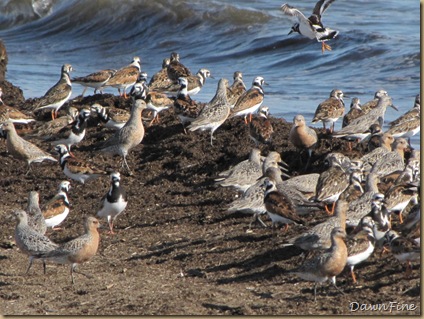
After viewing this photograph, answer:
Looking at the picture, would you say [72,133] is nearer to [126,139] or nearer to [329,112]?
[126,139]

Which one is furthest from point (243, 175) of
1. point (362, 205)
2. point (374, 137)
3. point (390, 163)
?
point (374, 137)

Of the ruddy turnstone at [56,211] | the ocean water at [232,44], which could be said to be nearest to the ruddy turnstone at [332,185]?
the ruddy turnstone at [56,211]

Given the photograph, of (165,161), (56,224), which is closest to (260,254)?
(56,224)

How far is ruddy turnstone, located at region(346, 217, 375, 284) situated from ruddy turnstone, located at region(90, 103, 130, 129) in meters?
6.63

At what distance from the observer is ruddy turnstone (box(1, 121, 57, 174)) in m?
13.3

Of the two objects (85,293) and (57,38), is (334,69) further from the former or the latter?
(85,293)

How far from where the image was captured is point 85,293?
882 cm

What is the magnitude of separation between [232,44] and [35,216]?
16.2 metres

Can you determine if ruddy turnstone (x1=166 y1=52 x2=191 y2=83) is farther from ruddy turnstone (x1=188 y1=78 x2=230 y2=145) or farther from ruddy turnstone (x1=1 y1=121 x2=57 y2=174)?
ruddy turnstone (x1=1 y1=121 x2=57 y2=174)

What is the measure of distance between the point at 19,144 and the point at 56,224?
9.77 ft

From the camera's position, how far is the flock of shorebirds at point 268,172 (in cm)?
910

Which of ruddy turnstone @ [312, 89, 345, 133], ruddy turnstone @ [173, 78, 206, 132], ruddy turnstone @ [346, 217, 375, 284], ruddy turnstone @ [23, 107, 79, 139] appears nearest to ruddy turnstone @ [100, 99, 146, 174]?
ruddy turnstone @ [173, 78, 206, 132]

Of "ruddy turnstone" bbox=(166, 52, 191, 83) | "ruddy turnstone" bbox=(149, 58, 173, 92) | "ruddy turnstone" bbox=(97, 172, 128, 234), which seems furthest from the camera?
"ruddy turnstone" bbox=(166, 52, 191, 83)

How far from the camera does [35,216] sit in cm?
1051
